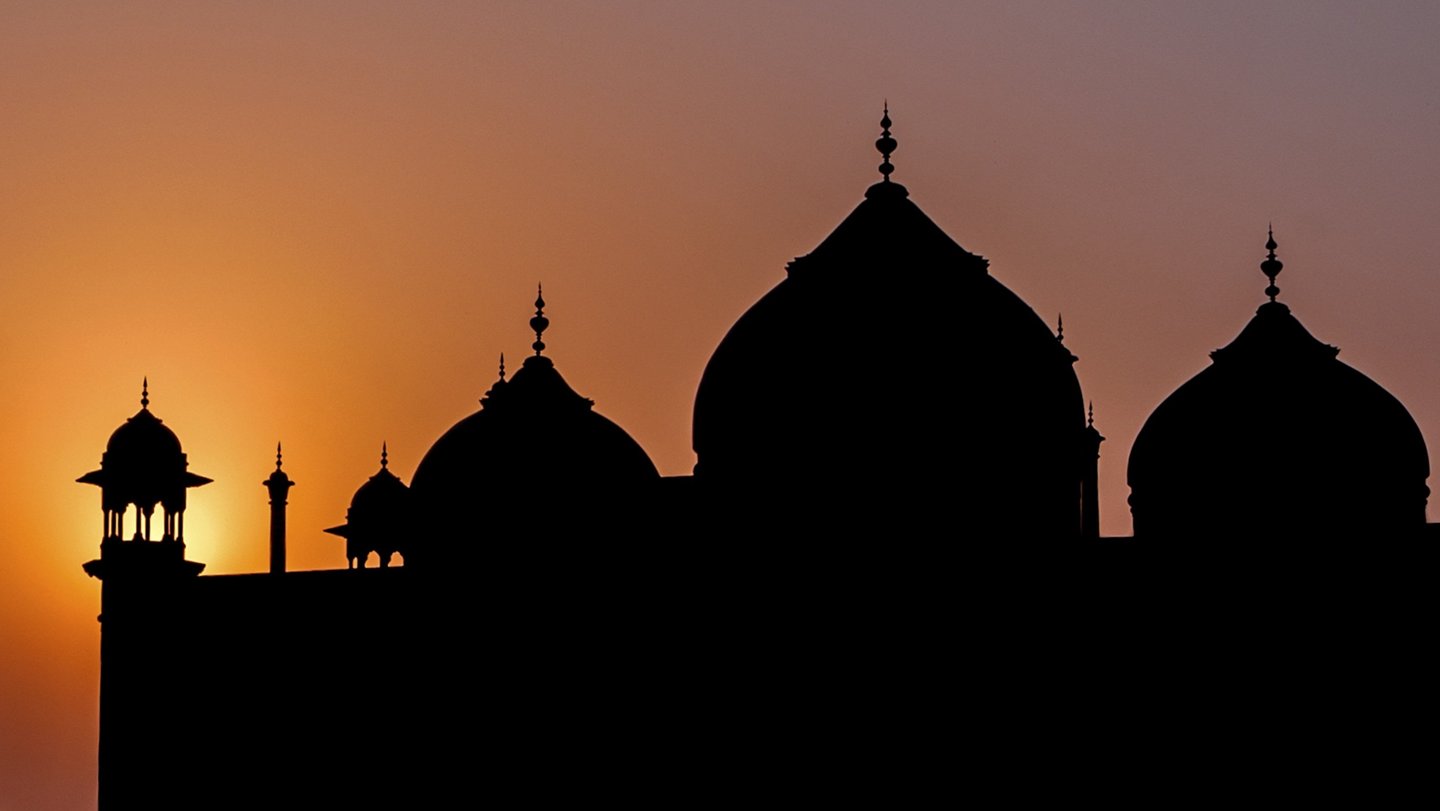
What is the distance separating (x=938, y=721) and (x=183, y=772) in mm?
6006

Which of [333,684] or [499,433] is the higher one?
[499,433]

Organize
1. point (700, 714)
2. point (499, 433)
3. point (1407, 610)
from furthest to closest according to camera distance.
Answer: point (499, 433)
point (700, 714)
point (1407, 610)

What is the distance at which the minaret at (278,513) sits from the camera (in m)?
30.8

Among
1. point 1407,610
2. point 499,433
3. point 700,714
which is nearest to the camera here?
point 1407,610

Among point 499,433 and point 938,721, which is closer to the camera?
point 938,721

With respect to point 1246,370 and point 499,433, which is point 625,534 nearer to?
point 499,433

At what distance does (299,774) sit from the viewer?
23156 millimetres

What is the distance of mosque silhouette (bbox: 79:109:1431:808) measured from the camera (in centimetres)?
2142

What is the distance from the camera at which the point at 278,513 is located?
102 feet

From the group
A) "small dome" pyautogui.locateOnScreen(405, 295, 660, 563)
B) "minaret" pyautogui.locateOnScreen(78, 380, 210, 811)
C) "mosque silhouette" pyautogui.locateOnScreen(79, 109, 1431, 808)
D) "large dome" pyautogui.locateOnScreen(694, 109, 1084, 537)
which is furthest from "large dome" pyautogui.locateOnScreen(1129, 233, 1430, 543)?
"minaret" pyautogui.locateOnScreen(78, 380, 210, 811)

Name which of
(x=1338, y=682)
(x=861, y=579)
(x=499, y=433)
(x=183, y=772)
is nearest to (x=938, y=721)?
(x=861, y=579)

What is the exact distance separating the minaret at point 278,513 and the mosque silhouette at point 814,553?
7.29 m

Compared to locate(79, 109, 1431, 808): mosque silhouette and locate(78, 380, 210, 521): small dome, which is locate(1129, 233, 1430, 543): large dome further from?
locate(78, 380, 210, 521): small dome

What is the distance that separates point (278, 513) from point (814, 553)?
10.3m
